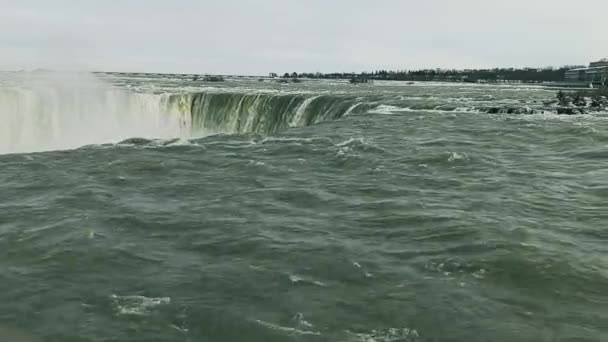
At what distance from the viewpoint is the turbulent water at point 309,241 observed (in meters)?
6.57

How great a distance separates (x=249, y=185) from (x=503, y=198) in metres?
5.34

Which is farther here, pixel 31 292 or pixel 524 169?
pixel 524 169

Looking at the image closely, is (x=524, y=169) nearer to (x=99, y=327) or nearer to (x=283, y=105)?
(x=99, y=327)

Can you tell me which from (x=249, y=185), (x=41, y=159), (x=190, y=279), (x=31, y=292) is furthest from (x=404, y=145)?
(x=31, y=292)

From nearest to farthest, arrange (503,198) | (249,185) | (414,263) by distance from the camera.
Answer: (414,263), (503,198), (249,185)

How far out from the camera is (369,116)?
27.1 meters

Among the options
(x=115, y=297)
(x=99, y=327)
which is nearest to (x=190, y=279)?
(x=115, y=297)

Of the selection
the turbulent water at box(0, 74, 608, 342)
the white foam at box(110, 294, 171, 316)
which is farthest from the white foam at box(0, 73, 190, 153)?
the white foam at box(110, 294, 171, 316)

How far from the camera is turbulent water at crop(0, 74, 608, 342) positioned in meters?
6.57

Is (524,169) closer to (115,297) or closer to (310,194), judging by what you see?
(310,194)

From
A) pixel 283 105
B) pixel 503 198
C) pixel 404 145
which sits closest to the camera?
pixel 503 198

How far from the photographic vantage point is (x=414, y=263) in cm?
822

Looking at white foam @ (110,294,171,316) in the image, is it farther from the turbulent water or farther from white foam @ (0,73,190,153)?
white foam @ (0,73,190,153)

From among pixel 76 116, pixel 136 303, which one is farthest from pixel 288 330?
pixel 76 116
